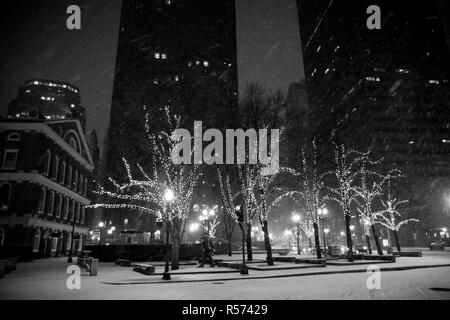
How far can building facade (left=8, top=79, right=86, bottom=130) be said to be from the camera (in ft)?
442

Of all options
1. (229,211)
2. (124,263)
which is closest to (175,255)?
(124,263)

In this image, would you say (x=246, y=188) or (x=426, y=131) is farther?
(x=426, y=131)

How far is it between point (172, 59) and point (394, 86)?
7286 centimetres

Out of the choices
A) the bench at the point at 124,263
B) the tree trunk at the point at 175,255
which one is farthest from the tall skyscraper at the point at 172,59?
the tree trunk at the point at 175,255

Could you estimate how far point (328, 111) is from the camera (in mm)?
123250

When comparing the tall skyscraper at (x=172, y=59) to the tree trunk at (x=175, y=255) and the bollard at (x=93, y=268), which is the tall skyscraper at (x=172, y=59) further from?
the bollard at (x=93, y=268)

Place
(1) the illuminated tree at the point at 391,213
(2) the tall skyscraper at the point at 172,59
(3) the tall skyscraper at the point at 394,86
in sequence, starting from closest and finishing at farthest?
(1) the illuminated tree at the point at 391,213
(2) the tall skyscraper at the point at 172,59
(3) the tall skyscraper at the point at 394,86

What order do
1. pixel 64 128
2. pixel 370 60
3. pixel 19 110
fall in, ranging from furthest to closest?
pixel 19 110 < pixel 370 60 < pixel 64 128

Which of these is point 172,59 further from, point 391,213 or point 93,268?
point 93,268

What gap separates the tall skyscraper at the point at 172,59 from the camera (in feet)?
296

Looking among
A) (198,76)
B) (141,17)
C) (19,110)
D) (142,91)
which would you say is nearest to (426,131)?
(198,76)

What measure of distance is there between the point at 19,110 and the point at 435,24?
178 m

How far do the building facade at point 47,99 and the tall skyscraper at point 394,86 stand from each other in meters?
108
